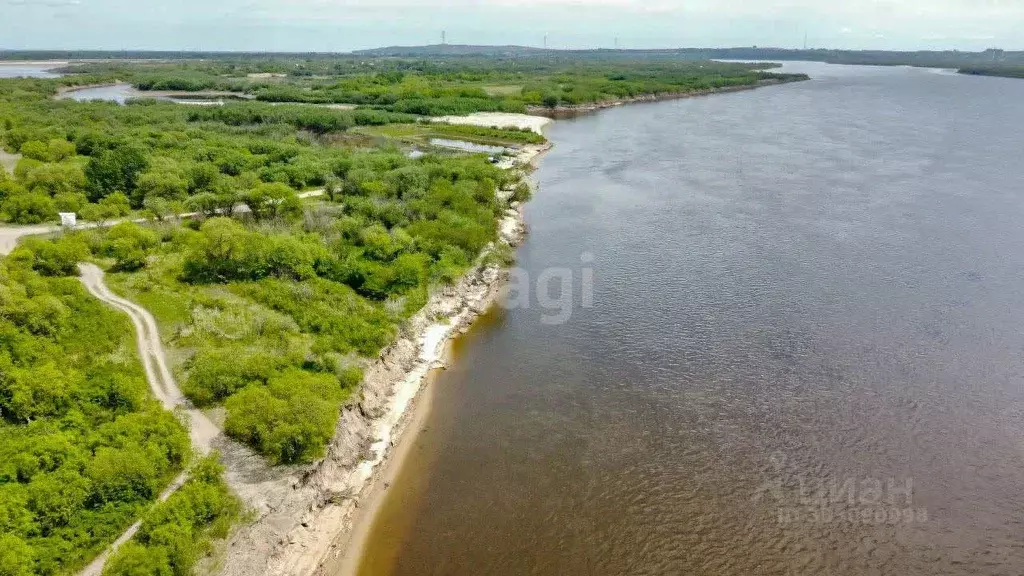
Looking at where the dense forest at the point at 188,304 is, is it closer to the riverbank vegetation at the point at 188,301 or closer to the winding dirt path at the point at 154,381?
the riverbank vegetation at the point at 188,301

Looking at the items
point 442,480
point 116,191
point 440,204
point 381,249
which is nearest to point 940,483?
point 442,480

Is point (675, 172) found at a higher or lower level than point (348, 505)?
higher

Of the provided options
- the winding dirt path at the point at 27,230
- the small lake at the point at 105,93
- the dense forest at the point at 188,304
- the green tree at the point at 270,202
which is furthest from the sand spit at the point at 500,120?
the small lake at the point at 105,93

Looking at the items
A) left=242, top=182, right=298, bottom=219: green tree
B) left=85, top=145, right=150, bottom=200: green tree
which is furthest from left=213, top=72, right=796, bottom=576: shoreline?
left=85, top=145, right=150, bottom=200: green tree

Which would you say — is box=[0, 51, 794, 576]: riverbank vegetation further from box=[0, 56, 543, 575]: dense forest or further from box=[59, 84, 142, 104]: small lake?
box=[59, 84, 142, 104]: small lake

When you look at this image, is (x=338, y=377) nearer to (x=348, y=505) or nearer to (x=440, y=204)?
(x=348, y=505)

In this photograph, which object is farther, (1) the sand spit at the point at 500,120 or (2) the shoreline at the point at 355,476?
(1) the sand spit at the point at 500,120

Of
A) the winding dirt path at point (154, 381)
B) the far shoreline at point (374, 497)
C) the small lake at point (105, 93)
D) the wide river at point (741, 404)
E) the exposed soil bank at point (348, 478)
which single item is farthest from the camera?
the small lake at point (105, 93)
